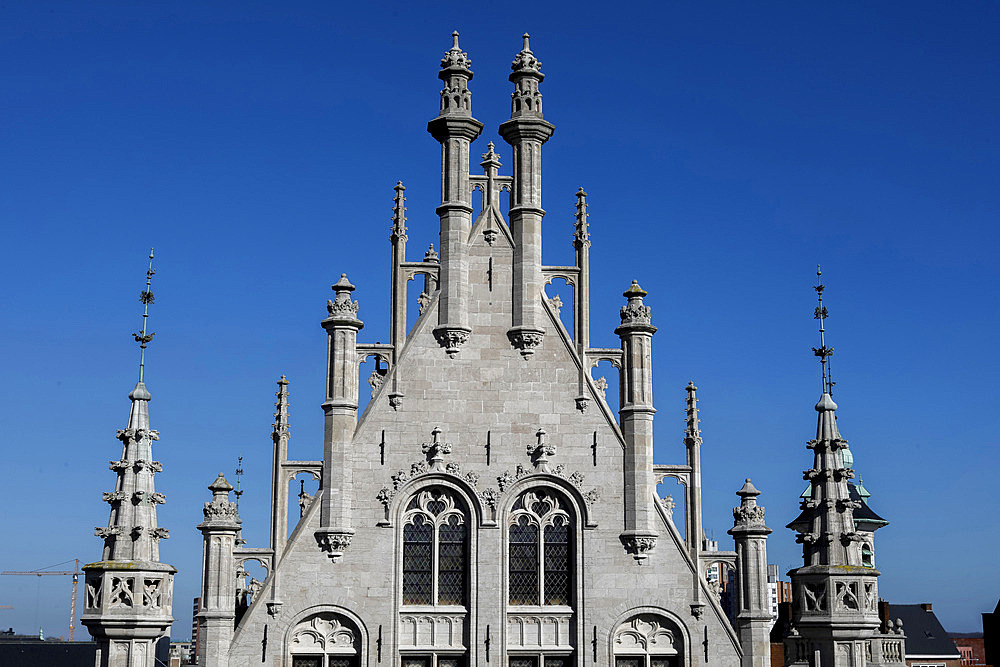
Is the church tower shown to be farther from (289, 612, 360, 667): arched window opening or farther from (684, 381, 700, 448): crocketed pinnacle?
(289, 612, 360, 667): arched window opening

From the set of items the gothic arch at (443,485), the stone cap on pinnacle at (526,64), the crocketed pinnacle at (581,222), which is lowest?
the gothic arch at (443,485)

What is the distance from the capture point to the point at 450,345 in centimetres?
3319

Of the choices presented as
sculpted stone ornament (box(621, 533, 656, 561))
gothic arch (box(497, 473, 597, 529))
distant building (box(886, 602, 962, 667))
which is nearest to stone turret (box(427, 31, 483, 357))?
gothic arch (box(497, 473, 597, 529))

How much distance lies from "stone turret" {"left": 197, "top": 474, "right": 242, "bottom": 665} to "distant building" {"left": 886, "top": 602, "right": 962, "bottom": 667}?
192 feet

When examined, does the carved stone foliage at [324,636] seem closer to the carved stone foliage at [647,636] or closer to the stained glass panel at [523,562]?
the stained glass panel at [523,562]

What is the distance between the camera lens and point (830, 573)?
31.3 metres

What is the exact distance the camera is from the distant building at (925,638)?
8031 centimetres

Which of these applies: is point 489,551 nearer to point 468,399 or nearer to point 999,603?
point 468,399

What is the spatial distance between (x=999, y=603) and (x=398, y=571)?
5952 cm

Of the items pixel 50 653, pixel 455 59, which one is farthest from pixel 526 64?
pixel 50 653

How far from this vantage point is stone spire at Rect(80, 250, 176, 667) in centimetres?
3008

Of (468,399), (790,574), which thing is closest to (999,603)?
(790,574)

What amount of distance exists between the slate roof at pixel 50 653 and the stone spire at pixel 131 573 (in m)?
35.0

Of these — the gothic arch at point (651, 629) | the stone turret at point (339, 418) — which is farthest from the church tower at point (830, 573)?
the stone turret at point (339, 418)
